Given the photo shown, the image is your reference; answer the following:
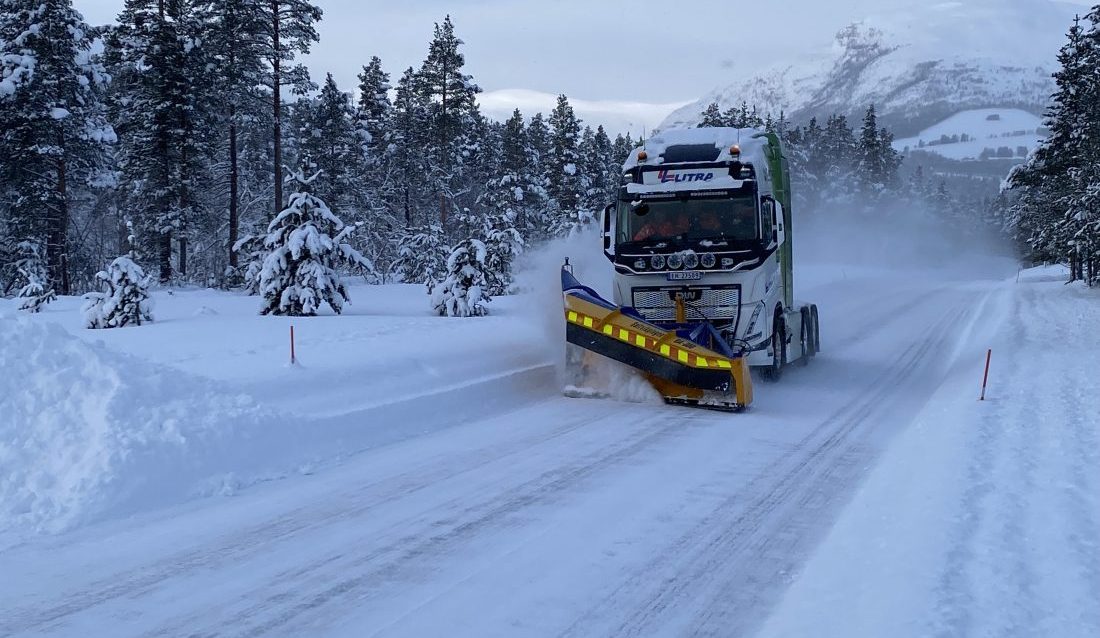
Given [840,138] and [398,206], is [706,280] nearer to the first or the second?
[398,206]

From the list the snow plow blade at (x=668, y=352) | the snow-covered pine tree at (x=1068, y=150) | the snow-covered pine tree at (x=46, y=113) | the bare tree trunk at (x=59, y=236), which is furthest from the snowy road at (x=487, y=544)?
the snow-covered pine tree at (x=1068, y=150)

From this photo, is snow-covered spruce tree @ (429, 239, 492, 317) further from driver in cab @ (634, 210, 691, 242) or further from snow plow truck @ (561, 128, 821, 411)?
driver in cab @ (634, 210, 691, 242)

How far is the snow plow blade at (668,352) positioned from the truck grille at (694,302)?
0.30 metres

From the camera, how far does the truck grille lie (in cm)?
1207

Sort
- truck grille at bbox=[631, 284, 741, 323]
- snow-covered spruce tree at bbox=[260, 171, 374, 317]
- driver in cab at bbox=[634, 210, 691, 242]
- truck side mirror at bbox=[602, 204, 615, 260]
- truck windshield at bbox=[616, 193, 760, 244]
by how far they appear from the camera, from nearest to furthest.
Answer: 1. truck grille at bbox=[631, 284, 741, 323]
2. truck windshield at bbox=[616, 193, 760, 244]
3. driver in cab at bbox=[634, 210, 691, 242]
4. truck side mirror at bbox=[602, 204, 615, 260]
5. snow-covered spruce tree at bbox=[260, 171, 374, 317]

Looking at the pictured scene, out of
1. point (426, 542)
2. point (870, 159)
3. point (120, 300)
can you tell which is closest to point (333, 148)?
point (120, 300)

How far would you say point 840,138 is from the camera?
88750 mm

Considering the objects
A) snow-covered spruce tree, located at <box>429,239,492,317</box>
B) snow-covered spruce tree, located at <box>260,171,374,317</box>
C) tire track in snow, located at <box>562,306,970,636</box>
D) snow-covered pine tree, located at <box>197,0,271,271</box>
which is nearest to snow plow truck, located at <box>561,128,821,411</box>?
tire track in snow, located at <box>562,306,970,636</box>

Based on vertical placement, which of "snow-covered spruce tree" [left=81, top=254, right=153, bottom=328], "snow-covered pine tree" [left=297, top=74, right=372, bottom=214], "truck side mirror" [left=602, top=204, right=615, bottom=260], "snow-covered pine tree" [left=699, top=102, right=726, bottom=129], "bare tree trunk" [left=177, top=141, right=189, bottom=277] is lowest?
"snow-covered spruce tree" [left=81, top=254, right=153, bottom=328]

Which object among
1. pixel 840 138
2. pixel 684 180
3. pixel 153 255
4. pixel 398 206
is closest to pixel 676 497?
pixel 684 180

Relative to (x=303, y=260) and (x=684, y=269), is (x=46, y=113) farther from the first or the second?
(x=684, y=269)

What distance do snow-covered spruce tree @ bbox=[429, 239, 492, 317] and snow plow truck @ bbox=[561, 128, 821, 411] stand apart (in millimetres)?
9350

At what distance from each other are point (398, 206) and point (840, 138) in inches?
1966

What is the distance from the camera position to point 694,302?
1220 cm
